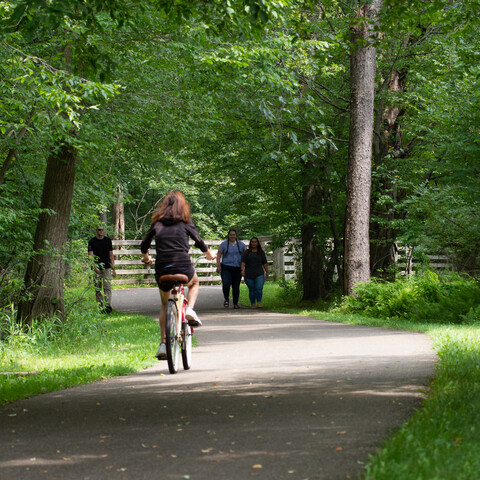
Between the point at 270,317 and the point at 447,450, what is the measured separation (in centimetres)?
1244

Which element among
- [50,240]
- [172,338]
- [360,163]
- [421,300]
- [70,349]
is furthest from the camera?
[360,163]

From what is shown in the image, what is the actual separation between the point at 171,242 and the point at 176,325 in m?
0.97

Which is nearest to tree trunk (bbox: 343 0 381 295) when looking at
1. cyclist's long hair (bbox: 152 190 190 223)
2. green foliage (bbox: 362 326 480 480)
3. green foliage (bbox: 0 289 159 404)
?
green foliage (bbox: 0 289 159 404)

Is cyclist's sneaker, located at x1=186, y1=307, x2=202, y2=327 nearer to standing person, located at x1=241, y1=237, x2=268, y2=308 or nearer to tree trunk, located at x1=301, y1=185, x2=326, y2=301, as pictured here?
standing person, located at x1=241, y1=237, x2=268, y2=308

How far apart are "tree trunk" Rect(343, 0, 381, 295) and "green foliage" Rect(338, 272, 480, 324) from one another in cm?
65

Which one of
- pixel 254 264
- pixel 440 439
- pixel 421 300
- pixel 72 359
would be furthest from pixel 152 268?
pixel 440 439

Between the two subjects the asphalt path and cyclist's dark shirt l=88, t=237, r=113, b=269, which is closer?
the asphalt path

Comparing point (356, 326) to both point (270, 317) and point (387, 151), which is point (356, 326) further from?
point (387, 151)

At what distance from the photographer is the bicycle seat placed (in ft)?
27.7

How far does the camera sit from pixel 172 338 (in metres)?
8.20

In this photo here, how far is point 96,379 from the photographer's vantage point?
8266 mm

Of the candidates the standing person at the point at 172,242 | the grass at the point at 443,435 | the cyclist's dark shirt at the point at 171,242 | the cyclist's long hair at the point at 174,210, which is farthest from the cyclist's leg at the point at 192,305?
the grass at the point at 443,435

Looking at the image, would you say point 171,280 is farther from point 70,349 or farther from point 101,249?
point 101,249

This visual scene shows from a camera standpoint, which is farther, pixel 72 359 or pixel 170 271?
pixel 72 359
